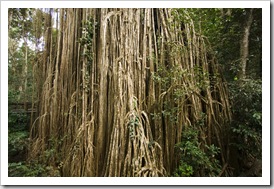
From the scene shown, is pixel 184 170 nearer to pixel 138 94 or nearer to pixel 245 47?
Answer: pixel 138 94

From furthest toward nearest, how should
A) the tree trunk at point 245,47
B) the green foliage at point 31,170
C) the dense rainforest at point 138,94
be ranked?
the tree trunk at point 245,47, the dense rainforest at point 138,94, the green foliage at point 31,170

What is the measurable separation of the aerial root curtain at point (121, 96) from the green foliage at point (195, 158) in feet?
0.35

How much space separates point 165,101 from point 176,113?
0.20 m

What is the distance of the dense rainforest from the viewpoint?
6.90ft

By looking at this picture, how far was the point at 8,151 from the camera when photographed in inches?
78.6

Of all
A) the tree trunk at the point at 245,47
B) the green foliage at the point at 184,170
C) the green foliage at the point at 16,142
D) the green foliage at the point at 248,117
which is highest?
the tree trunk at the point at 245,47

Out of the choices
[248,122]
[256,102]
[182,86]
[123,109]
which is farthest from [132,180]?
[256,102]

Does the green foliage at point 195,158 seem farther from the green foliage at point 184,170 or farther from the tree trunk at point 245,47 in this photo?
the tree trunk at point 245,47

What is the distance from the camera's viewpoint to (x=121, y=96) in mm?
2191

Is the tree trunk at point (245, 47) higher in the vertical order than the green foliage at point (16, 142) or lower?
higher

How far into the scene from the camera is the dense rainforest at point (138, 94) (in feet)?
6.90

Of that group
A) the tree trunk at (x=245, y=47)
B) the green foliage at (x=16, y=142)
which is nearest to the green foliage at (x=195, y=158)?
the tree trunk at (x=245, y=47)

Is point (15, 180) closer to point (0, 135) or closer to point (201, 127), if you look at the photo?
point (0, 135)

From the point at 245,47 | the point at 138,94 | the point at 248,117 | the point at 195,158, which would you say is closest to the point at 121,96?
the point at 138,94
